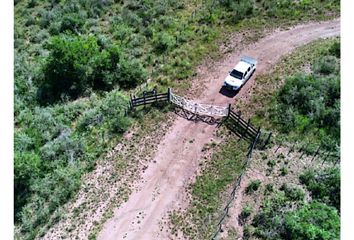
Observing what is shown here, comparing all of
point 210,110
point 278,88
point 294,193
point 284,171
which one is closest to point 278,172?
point 284,171

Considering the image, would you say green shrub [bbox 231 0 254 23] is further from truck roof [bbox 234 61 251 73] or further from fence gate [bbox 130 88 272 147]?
fence gate [bbox 130 88 272 147]

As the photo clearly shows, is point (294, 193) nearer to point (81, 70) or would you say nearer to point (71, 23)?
point (81, 70)

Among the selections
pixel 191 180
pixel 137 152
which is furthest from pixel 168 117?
pixel 191 180

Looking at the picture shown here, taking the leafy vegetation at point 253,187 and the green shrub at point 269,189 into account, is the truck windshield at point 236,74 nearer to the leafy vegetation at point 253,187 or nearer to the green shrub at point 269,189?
the leafy vegetation at point 253,187

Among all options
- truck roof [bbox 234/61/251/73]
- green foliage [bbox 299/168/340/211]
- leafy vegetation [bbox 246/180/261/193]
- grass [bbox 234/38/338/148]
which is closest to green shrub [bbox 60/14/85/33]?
truck roof [bbox 234/61/251/73]

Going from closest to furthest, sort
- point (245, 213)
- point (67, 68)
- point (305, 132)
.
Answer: point (245, 213)
point (305, 132)
point (67, 68)

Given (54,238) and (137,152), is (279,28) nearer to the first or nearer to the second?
(137,152)

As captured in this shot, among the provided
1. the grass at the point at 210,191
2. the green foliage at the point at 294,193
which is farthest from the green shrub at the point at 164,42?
the green foliage at the point at 294,193
